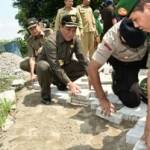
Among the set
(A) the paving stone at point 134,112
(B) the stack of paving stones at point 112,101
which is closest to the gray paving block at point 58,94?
(B) the stack of paving stones at point 112,101

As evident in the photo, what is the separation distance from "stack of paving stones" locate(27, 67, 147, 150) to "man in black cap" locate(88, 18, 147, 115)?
0.56ft

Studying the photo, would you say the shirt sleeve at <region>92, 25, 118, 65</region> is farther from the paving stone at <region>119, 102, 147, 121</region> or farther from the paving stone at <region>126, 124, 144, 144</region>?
the paving stone at <region>119, 102, 147, 121</region>

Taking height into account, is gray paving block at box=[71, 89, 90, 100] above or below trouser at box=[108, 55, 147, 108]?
below

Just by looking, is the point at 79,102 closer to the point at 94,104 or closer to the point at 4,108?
the point at 94,104

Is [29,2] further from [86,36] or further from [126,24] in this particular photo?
[126,24]

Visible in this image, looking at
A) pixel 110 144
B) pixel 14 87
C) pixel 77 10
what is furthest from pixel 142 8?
pixel 77 10

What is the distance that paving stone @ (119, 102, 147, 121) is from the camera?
504cm

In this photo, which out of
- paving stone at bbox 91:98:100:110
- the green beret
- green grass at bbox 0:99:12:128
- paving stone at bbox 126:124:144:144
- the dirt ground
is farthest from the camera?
green grass at bbox 0:99:12:128

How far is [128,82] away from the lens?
533 centimetres

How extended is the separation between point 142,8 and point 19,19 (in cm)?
2675

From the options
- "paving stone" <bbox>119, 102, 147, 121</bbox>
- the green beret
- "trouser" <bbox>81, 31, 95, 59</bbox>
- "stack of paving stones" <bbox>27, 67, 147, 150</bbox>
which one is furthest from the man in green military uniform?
the green beret

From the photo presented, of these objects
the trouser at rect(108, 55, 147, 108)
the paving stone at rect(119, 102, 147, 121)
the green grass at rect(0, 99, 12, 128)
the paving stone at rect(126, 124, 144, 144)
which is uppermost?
the trouser at rect(108, 55, 147, 108)

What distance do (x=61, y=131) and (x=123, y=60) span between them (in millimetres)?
1148

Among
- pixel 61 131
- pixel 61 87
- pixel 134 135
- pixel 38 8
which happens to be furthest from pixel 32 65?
pixel 38 8
